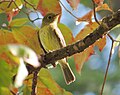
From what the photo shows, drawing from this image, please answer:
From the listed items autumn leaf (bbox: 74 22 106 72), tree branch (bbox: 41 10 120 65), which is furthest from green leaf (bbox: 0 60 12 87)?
autumn leaf (bbox: 74 22 106 72)

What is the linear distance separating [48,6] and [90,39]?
0.73ft

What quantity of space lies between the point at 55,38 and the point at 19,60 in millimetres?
1260

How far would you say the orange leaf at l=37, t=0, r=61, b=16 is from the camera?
1.01 metres

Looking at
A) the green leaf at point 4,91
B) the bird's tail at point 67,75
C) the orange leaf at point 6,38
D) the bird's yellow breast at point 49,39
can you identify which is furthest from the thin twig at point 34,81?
the bird's yellow breast at point 49,39

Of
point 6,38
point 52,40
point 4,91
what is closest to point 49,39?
point 52,40

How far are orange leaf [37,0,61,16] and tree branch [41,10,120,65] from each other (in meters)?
0.17

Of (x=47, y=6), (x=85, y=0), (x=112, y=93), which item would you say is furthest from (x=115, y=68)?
(x=47, y=6)

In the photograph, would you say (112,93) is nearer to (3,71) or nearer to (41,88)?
(41,88)

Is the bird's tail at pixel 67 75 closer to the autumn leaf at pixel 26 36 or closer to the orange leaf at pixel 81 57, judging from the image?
the orange leaf at pixel 81 57

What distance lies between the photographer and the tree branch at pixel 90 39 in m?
0.82

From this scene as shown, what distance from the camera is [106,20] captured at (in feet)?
2.73

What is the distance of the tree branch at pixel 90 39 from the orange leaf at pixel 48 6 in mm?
167

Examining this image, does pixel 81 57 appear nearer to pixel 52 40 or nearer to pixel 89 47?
pixel 89 47

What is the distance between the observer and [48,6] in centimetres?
102
